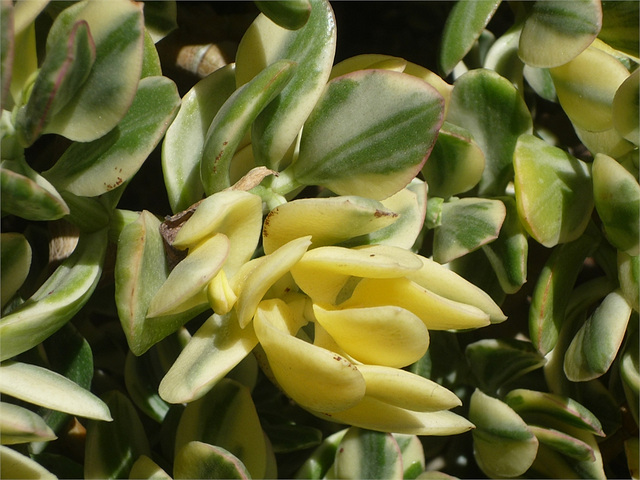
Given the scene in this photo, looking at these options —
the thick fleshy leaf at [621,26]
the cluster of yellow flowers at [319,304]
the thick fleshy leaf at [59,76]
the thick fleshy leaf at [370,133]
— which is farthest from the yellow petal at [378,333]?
the thick fleshy leaf at [621,26]

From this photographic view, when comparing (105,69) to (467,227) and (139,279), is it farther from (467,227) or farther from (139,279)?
(467,227)

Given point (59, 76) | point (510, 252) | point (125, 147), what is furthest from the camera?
point (510, 252)

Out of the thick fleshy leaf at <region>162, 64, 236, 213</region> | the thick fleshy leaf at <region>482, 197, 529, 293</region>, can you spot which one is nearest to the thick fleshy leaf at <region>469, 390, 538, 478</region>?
the thick fleshy leaf at <region>482, 197, 529, 293</region>

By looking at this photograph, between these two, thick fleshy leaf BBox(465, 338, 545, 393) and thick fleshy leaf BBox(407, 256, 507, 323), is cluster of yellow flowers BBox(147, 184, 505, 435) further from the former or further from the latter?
thick fleshy leaf BBox(465, 338, 545, 393)

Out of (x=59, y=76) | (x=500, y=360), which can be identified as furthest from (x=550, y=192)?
(x=59, y=76)

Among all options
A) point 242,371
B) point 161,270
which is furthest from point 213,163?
point 242,371

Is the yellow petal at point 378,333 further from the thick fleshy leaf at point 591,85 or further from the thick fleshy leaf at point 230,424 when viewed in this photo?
the thick fleshy leaf at point 591,85

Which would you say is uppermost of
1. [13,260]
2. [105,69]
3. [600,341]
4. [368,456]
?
[105,69]
